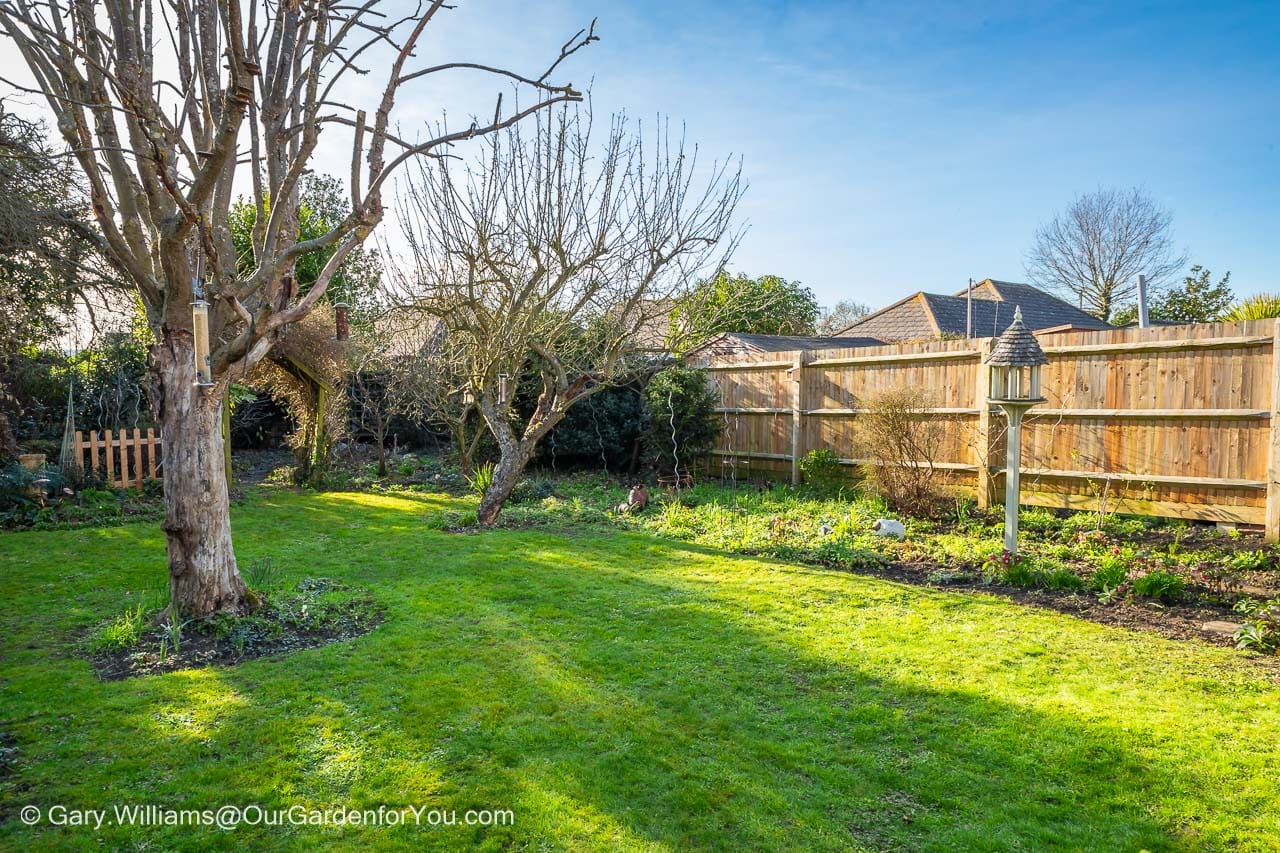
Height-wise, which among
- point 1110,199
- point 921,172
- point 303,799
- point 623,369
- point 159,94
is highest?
point 1110,199

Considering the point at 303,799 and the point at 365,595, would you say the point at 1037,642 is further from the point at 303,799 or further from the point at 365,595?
the point at 365,595

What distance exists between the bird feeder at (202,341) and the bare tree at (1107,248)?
2792 centimetres

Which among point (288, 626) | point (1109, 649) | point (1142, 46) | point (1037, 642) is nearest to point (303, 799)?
point (288, 626)

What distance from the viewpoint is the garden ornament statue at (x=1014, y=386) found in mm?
5879

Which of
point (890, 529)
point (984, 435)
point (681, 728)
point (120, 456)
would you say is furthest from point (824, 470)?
point (120, 456)

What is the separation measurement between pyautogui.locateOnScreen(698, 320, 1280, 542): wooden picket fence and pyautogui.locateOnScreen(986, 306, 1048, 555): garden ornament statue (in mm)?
1568

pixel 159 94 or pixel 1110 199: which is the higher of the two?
pixel 1110 199

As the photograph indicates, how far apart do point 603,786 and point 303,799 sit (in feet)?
3.57

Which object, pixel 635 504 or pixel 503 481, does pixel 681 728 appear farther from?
pixel 635 504

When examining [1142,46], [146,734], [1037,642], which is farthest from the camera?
[1142,46]

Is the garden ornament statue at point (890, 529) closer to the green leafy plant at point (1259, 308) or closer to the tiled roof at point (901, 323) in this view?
the green leafy plant at point (1259, 308)

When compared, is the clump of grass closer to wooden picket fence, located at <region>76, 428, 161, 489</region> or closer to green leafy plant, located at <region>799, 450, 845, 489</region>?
wooden picket fence, located at <region>76, 428, 161, 489</region>

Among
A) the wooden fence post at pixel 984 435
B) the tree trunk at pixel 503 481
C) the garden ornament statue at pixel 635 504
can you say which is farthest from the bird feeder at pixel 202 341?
the wooden fence post at pixel 984 435

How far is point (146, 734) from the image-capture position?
2900 mm
